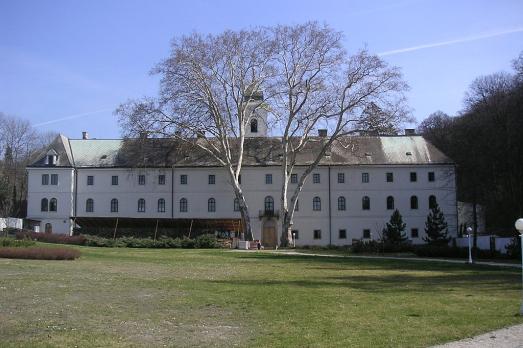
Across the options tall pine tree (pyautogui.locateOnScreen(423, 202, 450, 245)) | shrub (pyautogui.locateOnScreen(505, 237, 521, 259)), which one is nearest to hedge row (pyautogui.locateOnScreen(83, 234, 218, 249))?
tall pine tree (pyautogui.locateOnScreen(423, 202, 450, 245))

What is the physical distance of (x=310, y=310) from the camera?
1329 cm

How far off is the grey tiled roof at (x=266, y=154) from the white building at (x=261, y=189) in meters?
0.11

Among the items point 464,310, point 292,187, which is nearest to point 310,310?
point 464,310

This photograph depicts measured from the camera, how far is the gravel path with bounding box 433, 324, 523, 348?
9625mm

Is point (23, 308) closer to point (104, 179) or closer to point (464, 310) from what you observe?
point (464, 310)

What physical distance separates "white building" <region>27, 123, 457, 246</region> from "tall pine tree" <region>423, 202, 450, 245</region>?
11.4 ft

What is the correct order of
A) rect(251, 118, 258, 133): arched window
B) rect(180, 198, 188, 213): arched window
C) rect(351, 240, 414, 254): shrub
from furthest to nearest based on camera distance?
rect(251, 118, 258, 133): arched window
rect(180, 198, 188, 213): arched window
rect(351, 240, 414, 254): shrub

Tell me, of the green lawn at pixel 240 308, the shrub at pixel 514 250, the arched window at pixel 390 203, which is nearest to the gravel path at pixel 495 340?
the green lawn at pixel 240 308

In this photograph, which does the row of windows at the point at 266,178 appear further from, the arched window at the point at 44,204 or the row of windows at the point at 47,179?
the arched window at the point at 44,204

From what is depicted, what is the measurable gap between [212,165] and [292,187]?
9149mm

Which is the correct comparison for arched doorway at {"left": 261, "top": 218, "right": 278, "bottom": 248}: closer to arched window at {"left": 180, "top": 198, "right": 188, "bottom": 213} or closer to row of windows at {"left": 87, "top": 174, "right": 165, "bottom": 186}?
arched window at {"left": 180, "top": 198, "right": 188, "bottom": 213}

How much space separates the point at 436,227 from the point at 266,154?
1997 centimetres

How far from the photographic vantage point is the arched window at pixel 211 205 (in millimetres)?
64438

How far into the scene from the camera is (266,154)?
2596 inches
